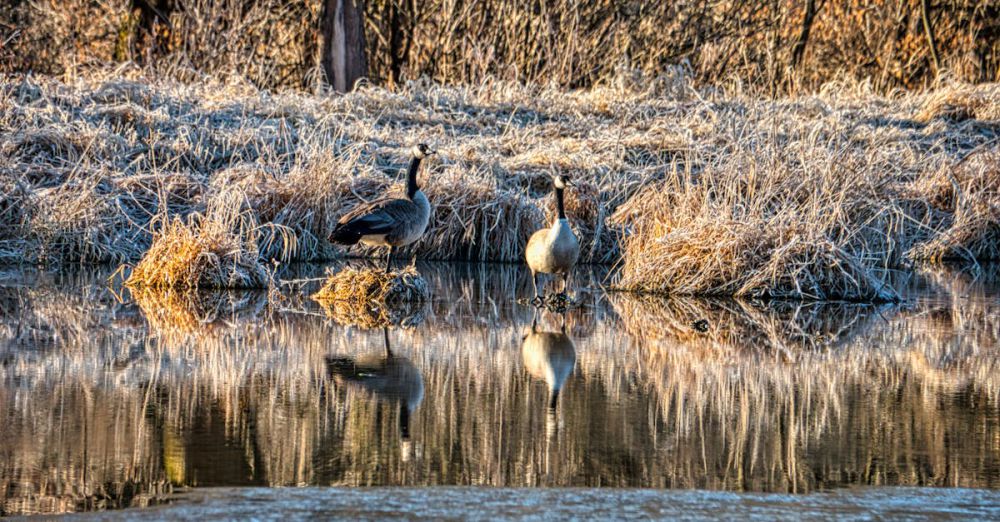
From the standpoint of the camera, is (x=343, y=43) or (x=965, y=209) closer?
(x=965, y=209)

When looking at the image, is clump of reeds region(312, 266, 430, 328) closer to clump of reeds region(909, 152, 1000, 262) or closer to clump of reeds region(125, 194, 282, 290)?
clump of reeds region(125, 194, 282, 290)

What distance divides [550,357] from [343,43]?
14.1 metres

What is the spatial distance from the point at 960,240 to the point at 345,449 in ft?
37.4

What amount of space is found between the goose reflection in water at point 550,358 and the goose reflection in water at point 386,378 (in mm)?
627

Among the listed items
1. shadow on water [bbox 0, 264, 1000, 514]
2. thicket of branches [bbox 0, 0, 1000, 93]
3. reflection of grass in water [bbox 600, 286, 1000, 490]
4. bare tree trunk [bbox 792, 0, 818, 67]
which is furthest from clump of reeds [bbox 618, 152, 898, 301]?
bare tree trunk [bbox 792, 0, 818, 67]

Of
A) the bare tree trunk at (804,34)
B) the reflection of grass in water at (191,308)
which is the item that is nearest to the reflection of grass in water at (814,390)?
the reflection of grass in water at (191,308)

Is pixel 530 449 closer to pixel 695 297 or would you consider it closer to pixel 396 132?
pixel 695 297

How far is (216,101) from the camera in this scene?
17.8 meters

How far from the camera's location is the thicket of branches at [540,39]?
22.5m

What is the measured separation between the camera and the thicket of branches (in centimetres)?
2248

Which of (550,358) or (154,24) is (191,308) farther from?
(154,24)

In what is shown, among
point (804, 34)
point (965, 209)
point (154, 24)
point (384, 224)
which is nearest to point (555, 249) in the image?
point (384, 224)

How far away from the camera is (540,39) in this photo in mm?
23219

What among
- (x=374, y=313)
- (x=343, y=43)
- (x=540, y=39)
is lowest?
(x=374, y=313)
